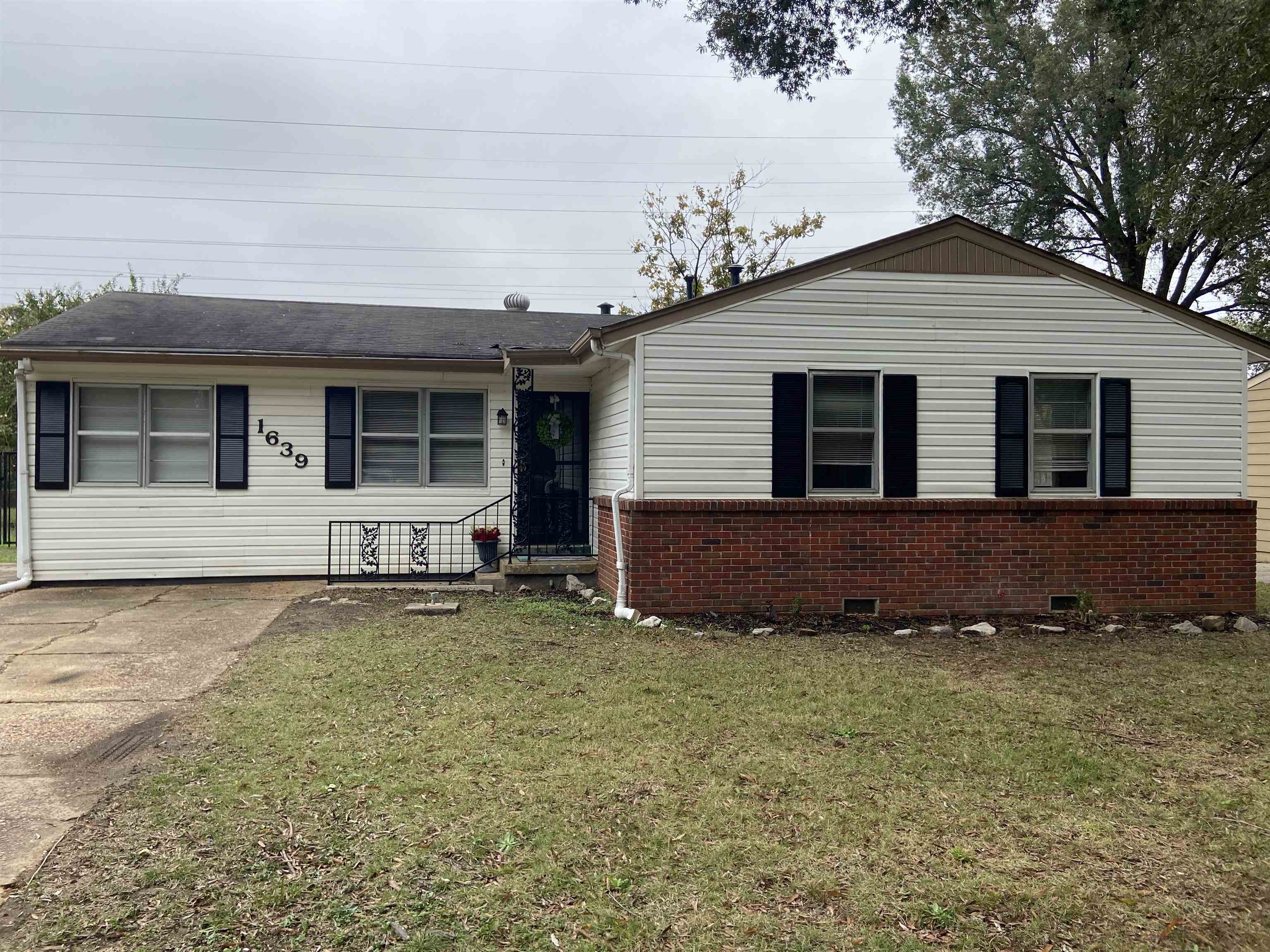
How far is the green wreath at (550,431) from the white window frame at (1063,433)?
18.3 feet

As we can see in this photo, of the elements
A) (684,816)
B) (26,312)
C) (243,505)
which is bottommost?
(684,816)

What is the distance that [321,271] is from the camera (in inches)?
1542

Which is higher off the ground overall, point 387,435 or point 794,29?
point 794,29

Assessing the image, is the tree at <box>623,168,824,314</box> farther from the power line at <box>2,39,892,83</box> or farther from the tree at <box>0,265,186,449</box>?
the tree at <box>0,265,186,449</box>

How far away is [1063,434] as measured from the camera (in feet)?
29.2

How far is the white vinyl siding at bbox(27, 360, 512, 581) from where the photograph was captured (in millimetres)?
10172

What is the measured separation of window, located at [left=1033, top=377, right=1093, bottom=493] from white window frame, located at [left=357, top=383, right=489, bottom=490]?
656cm

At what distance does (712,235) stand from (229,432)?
735 inches

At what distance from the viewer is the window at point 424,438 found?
1088cm

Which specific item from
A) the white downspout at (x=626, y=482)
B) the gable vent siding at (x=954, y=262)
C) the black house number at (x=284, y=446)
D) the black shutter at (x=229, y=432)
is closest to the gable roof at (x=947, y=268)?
the gable vent siding at (x=954, y=262)

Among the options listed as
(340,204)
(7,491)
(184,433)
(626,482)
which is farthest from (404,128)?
(626,482)

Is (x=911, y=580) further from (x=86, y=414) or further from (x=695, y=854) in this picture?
(x=86, y=414)

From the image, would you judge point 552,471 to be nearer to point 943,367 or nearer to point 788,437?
point 788,437

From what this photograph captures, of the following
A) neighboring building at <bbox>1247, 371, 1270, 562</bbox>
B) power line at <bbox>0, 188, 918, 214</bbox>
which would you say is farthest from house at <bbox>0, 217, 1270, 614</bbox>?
power line at <bbox>0, 188, 918, 214</bbox>
